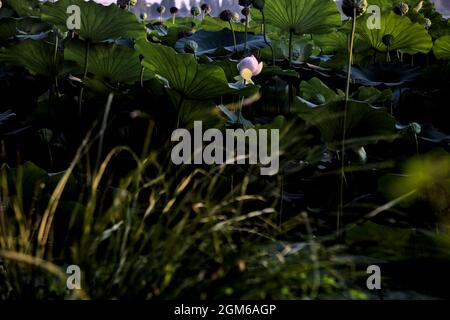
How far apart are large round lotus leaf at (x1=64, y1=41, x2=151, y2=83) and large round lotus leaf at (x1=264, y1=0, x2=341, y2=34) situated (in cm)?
49

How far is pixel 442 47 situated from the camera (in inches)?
102

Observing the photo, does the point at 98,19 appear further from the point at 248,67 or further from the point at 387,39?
the point at 387,39

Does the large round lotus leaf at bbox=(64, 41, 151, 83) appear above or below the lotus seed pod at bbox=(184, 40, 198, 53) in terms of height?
below

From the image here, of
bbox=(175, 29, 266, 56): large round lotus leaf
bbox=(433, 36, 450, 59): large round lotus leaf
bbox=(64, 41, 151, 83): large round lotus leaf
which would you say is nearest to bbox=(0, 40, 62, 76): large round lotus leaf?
bbox=(64, 41, 151, 83): large round lotus leaf

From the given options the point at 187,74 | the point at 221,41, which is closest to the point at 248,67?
the point at 187,74

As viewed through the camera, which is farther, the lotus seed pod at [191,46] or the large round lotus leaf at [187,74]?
the lotus seed pod at [191,46]

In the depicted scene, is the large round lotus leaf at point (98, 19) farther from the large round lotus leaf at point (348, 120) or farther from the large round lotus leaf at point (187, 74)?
the large round lotus leaf at point (348, 120)

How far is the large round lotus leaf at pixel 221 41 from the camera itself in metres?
2.60

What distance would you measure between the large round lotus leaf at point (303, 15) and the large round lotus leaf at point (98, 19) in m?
0.46

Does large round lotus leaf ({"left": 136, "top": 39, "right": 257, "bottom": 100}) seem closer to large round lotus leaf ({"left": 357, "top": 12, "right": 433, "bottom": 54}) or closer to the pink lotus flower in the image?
the pink lotus flower

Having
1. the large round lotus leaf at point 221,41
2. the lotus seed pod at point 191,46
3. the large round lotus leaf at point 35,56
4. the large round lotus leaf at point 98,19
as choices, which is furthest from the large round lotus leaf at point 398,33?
the large round lotus leaf at point 35,56

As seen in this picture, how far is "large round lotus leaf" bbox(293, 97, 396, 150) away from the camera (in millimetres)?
1703

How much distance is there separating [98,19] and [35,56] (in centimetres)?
22
